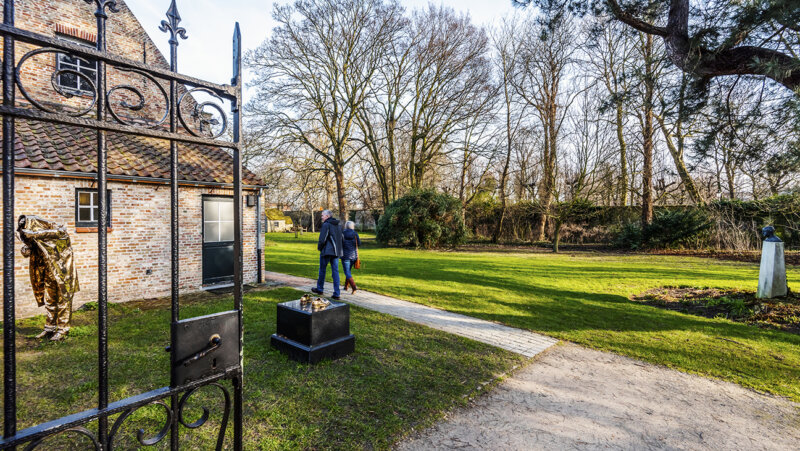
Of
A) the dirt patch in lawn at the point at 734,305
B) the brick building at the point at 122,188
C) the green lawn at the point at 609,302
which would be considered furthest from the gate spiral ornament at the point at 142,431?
the dirt patch in lawn at the point at 734,305

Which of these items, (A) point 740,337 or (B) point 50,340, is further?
(A) point 740,337

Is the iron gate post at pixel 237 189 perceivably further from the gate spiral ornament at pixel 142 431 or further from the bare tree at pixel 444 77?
the bare tree at pixel 444 77

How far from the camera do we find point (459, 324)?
6.50 metres

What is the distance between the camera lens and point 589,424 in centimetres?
342

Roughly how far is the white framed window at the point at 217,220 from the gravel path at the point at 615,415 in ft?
25.8

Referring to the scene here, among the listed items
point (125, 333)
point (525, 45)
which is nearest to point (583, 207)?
point (525, 45)

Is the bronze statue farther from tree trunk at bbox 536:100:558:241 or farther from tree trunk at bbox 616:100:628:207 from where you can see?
tree trunk at bbox 616:100:628:207

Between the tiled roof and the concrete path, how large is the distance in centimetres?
450

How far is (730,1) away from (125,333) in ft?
36.3

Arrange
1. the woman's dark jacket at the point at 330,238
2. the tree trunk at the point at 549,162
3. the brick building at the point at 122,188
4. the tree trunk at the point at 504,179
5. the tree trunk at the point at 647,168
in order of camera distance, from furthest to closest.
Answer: the tree trunk at the point at 504,179, the tree trunk at the point at 549,162, the tree trunk at the point at 647,168, the woman's dark jacket at the point at 330,238, the brick building at the point at 122,188

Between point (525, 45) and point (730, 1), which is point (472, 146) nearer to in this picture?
point (525, 45)

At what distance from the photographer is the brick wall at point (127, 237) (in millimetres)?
6637

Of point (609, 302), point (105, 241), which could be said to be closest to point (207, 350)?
point (105, 241)

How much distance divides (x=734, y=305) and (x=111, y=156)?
13.2m
